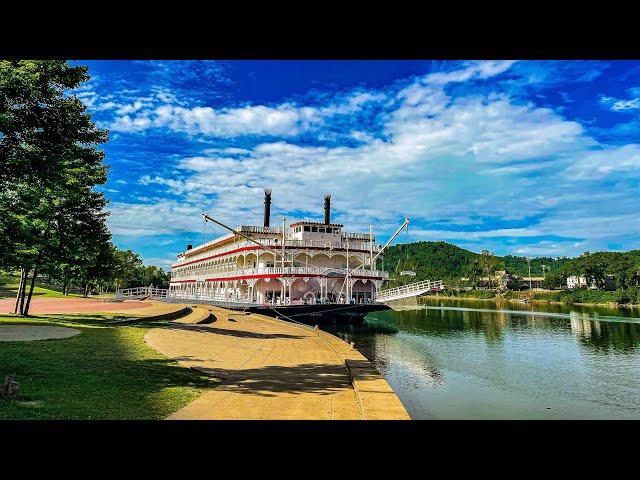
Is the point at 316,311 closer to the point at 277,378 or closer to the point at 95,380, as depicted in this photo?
the point at 277,378

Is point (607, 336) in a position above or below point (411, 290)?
below

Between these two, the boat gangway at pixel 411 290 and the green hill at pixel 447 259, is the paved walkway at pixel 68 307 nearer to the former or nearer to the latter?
the boat gangway at pixel 411 290

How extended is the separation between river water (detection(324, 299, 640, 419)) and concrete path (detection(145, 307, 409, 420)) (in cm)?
268

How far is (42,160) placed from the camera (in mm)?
9750

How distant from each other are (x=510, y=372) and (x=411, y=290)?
18212 mm

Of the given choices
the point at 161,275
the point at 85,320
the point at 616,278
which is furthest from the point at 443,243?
the point at 85,320

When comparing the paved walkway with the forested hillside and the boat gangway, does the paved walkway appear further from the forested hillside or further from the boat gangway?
the forested hillside

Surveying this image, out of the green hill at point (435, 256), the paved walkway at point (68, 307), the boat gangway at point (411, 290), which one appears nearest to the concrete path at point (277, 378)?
the paved walkway at point (68, 307)

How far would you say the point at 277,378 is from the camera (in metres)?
9.66

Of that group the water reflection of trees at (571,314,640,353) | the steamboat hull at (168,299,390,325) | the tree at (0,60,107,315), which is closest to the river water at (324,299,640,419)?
the water reflection of trees at (571,314,640,353)

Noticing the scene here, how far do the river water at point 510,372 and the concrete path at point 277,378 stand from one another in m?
2.68

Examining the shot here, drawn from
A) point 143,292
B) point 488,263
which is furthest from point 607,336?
point 488,263
